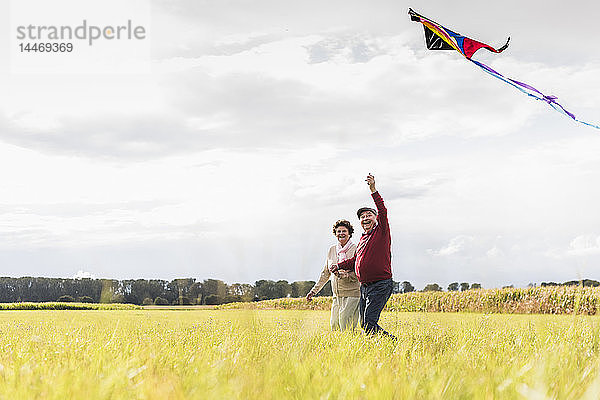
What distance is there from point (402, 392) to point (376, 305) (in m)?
5.99

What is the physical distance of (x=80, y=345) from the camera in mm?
5438

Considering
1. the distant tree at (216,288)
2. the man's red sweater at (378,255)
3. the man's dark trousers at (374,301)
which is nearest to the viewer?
the distant tree at (216,288)

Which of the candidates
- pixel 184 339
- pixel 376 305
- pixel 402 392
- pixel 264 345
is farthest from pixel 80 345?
pixel 376 305

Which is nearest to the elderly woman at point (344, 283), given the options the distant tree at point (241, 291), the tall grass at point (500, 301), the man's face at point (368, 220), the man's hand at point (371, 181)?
the man's face at point (368, 220)

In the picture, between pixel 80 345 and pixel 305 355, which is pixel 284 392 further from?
pixel 80 345

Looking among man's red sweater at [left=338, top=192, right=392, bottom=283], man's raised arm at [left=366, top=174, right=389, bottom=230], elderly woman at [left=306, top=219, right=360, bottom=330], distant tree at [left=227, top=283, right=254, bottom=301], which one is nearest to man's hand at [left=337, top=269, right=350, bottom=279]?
elderly woman at [left=306, top=219, right=360, bottom=330]

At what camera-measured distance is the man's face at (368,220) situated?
927 cm

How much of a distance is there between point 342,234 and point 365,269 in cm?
161

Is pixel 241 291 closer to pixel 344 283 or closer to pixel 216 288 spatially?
pixel 216 288

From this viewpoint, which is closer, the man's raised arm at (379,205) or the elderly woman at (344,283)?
the man's raised arm at (379,205)

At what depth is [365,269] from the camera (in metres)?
8.90

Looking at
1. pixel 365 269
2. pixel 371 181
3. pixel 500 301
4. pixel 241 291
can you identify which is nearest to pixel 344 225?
pixel 365 269

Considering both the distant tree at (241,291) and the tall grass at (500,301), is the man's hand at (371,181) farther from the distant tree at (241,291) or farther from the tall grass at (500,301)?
the tall grass at (500,301)

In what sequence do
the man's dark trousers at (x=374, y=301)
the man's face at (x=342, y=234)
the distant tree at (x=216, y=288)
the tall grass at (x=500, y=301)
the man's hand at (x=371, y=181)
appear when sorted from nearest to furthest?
the distant tree at (x=216, y=288) → the man's hand at (x=371, y=181) → the man's dark trousers at (x=374, y=301) → the man's face at (x=342, y=234) → the tall grass at (x=500, y=301)
